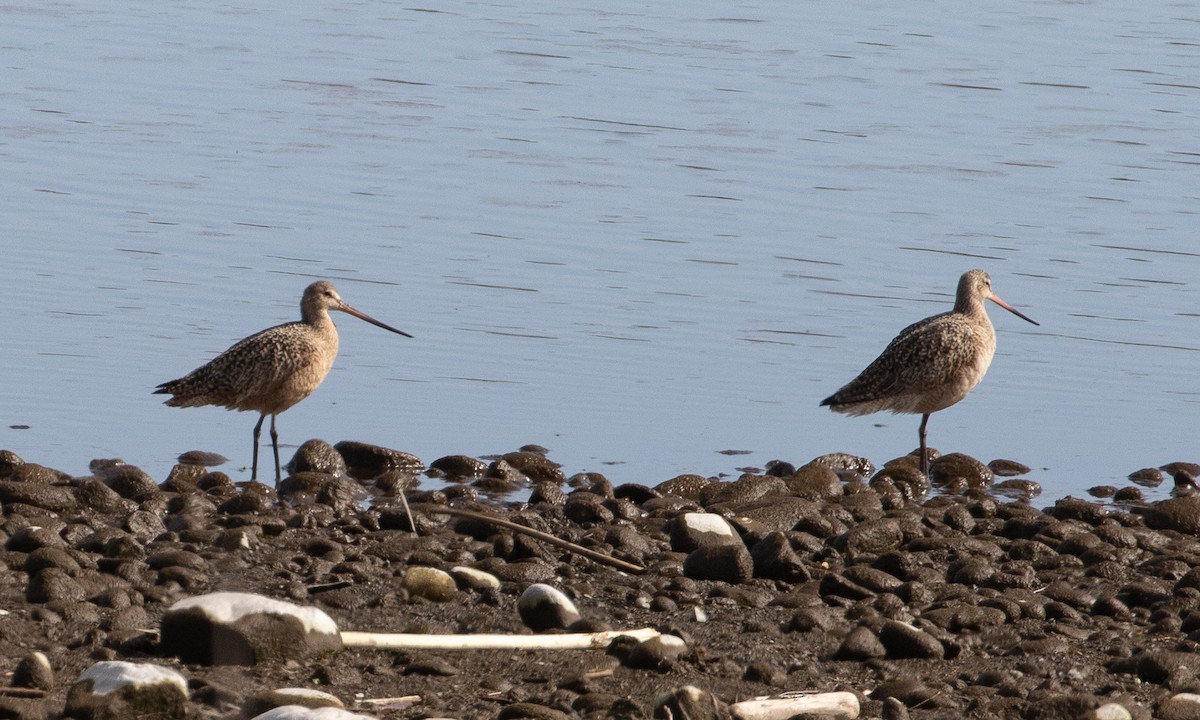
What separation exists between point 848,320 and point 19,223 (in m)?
6.76

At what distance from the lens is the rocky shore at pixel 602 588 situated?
6074 mm

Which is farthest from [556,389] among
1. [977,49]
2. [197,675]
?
[977,49]

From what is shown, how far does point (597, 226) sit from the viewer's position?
16.4 metres

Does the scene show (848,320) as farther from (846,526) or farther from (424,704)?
(424,704)

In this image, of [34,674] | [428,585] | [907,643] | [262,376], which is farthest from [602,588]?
[262,376]

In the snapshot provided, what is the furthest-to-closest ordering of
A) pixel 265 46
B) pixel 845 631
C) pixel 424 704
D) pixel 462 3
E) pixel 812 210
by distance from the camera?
1. pixel 462 3
2. pixel 265 46
3. pixel 812 210
4. pixel 845 631
5. pixel 424 704

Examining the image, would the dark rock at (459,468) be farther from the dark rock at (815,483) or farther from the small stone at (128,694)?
the small stone at (128,694)

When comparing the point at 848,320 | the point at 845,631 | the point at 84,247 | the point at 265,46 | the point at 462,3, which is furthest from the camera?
the point at 462,3

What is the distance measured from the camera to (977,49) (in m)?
26.0

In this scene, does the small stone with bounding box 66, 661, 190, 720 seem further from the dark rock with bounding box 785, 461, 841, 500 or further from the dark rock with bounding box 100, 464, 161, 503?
the dark rock with bounding box 785, 461, 841, 500

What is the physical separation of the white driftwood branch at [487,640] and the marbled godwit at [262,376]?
413cm

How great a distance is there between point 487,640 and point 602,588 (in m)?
1.31

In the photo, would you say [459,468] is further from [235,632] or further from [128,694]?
[128,694]

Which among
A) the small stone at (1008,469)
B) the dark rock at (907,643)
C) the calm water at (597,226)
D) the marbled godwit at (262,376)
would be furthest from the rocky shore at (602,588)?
the calm water at (597,226)
